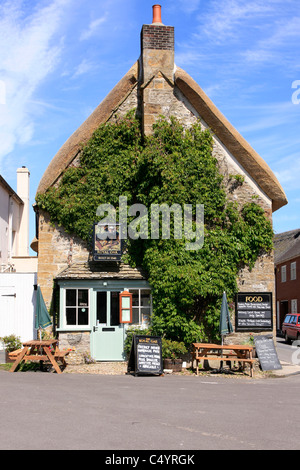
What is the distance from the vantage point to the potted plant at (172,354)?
1279 centimetres

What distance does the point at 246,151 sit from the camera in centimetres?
1415

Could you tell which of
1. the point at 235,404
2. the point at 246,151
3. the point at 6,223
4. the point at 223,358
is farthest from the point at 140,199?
the point at 6,223

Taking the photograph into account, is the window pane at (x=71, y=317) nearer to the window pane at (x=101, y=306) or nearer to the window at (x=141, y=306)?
the window pane at (x=101, y=306)

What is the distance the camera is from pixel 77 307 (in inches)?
551

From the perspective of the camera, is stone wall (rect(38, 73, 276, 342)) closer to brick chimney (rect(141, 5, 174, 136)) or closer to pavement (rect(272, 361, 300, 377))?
brick chimney (rect(141, 5, 174, 136))

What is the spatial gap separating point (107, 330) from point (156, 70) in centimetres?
747

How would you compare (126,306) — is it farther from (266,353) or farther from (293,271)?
(293,271)

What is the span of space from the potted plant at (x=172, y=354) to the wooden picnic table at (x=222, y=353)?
39 cm

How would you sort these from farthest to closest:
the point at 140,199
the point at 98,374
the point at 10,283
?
the point at 10,283 → the point at 140,199 → the point at 98,374

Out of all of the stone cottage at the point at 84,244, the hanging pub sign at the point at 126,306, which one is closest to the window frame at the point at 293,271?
the stone cottage at the point at 84,244

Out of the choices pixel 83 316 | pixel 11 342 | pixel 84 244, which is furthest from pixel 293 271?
pixel 11 342

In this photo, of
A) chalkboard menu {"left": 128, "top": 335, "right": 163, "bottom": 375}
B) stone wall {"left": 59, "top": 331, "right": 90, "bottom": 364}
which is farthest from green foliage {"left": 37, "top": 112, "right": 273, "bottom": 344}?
stone wall {"left": 59, "top": 331, "right": 90, "bottom": 364}
